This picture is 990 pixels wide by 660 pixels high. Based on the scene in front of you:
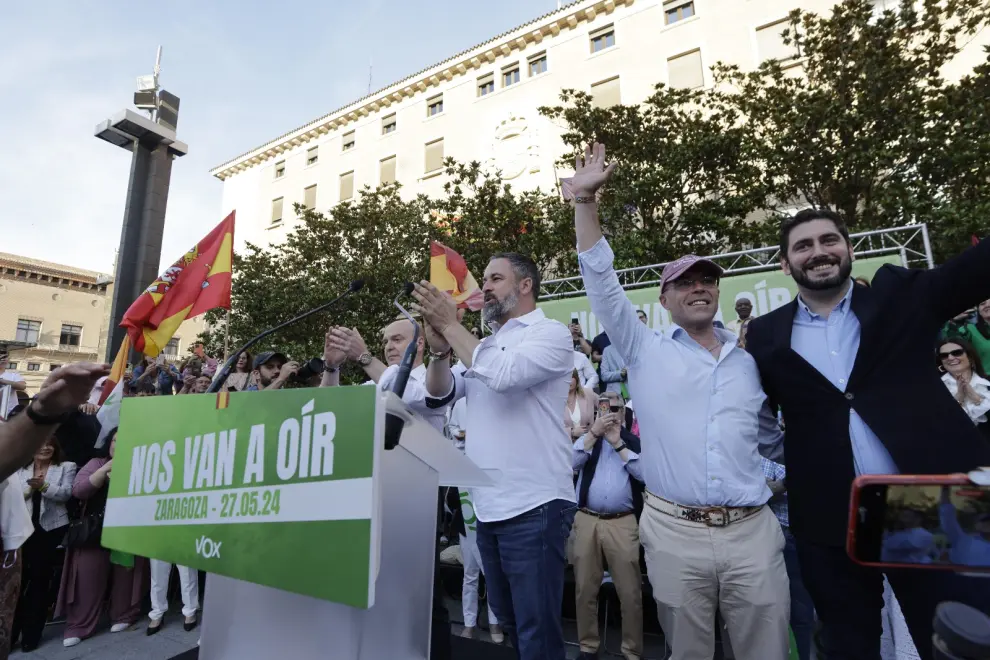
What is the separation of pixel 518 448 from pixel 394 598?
29.7 inches

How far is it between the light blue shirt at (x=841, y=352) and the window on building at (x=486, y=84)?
71.7 ft

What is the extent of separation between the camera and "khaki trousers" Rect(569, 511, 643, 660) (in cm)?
381

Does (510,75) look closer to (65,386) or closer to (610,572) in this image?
(610,572)

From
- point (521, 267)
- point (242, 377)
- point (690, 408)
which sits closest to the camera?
point (690, 408)

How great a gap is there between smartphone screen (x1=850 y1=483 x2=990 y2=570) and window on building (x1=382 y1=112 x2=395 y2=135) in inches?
1018

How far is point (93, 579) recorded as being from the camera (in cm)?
453

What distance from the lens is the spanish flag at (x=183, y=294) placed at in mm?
4434

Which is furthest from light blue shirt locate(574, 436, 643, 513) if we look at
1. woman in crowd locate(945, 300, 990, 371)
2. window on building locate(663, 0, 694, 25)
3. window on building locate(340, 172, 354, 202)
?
window on building locate(340, 172, 354, 202)

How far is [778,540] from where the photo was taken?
2.01 metres

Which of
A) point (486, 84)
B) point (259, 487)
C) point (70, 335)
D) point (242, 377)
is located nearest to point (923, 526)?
point (259, 487)

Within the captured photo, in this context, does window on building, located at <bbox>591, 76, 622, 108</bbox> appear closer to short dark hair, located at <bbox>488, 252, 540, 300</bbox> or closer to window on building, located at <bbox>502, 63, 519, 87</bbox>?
window on building, located at <bbox>502, 63, 519, 87</bbox>

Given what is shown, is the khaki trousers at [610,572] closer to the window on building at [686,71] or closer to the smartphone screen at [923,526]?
the smartphone screen at [923,526]

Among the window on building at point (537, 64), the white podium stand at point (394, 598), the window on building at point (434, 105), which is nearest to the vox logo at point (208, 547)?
the white podium stand at point (394, 598)

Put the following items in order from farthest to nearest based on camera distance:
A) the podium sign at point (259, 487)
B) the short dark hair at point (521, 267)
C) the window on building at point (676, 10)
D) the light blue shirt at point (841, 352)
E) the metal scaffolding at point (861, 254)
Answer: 1. the window on building at point (676, 10)
2. the metal scaffolding at point (861, 254)
3. the short dark hair at point (521, 267)
4. the light blue shirt at point (841, 352)
5. the podium sign at point (259, 487)
